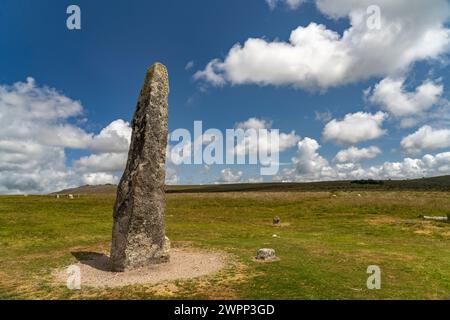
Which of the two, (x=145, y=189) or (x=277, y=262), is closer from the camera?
(x=145, y=189)

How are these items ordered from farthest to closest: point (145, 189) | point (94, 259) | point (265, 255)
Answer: point (94, 259) → point (265, 255) → point (145, 189)

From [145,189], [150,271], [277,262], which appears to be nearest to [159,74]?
[145,189]

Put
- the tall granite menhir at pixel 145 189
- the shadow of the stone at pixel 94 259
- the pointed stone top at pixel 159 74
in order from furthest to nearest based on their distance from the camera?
the shadow of the stone at pixel 94 259 < the pointed stone top at pixel 159 74 < the tall granite menhir at pixel 145 189

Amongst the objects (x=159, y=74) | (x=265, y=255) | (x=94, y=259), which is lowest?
(x=94, y=259)

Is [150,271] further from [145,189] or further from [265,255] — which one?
[265,255]

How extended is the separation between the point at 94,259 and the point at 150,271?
5.47 meters

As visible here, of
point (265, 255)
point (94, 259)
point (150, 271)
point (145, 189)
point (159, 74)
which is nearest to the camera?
point (150, 271)

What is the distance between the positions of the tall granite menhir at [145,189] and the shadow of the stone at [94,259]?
1309mm

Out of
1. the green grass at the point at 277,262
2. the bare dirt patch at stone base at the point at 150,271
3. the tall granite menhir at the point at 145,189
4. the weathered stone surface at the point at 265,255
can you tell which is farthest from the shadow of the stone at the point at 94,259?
the weathered stone surface at the point at 265,255

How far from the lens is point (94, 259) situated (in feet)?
70.8

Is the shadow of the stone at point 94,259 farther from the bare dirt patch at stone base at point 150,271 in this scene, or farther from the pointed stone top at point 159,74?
the pointed stone top at point 159,74

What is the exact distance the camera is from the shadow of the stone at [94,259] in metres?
19.3
